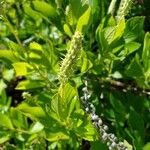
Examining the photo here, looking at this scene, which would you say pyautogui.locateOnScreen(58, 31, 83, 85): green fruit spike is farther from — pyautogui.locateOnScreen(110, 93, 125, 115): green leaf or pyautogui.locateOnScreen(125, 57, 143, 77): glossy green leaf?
pyautogui.locateOnScreen(110, 93, 125, 115): green leaf

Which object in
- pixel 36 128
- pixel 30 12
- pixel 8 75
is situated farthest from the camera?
pixel 8 75

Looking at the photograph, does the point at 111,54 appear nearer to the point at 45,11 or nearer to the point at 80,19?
the point at 80,19

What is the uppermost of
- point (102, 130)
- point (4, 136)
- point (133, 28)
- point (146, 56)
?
point (133, 28)

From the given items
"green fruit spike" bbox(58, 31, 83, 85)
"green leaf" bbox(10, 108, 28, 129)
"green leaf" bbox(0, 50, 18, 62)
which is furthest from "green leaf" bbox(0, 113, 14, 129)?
"green fruit spike" bbox(58, 31, 83, 85)

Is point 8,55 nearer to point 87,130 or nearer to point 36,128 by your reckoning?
point 36,128

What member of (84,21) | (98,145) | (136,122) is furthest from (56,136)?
(84,21)

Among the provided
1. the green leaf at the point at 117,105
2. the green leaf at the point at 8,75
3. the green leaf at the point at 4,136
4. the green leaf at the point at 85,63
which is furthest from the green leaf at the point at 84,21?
the green leaf at the point at 8,75

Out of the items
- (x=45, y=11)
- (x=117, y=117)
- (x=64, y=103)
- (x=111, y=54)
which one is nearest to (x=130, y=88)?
(x=117, y=117)

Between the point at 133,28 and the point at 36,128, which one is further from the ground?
the point at 133,28
